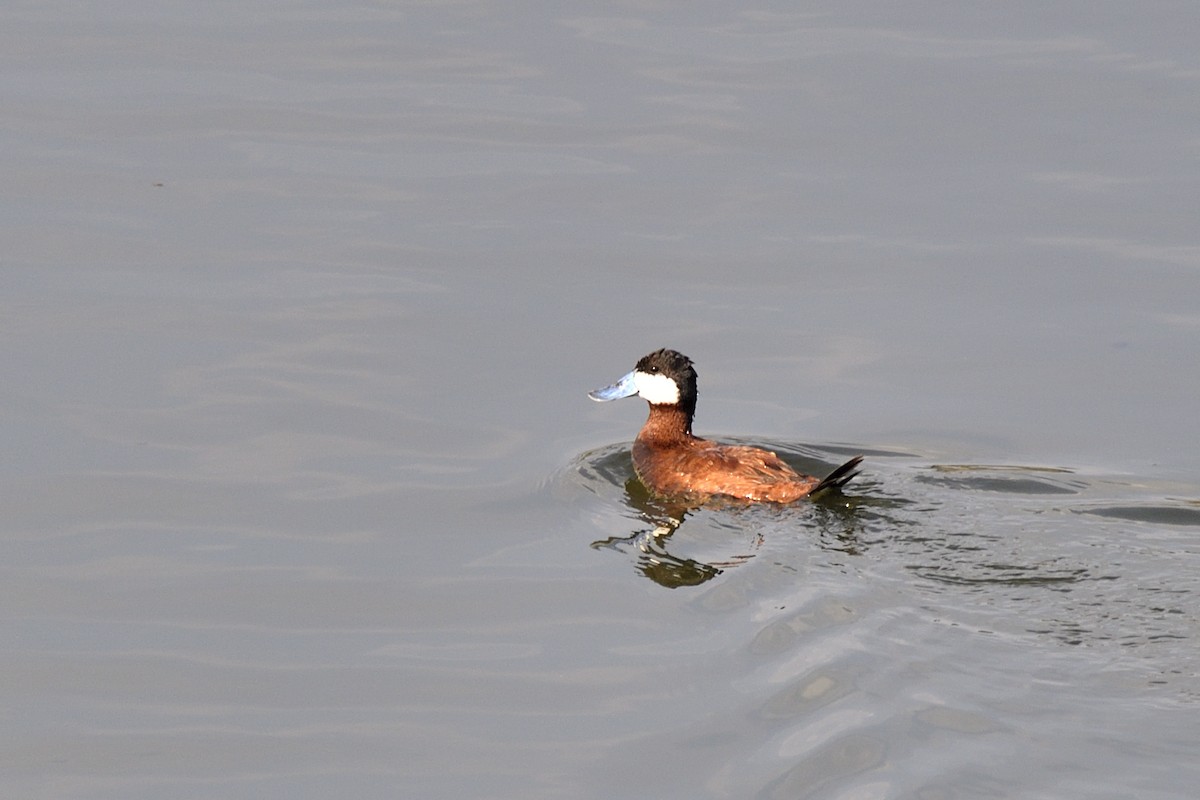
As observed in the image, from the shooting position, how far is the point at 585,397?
11.5 m

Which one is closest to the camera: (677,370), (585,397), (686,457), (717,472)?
(717,472)

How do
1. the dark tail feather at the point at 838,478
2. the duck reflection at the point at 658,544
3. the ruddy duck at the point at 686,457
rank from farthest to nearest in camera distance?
the ruddy duck at the point at 686,457 → the dark tail feather at the point at 838,478 → the duck reflection at the point at 658,544

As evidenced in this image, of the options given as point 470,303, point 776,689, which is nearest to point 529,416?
point 470,303

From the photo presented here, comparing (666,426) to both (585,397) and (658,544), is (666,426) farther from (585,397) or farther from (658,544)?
(658,544)

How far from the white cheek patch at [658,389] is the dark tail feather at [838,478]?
137 cm

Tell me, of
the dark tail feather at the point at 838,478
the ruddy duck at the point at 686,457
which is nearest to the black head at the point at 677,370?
the ruddy duck at the point at 686,457

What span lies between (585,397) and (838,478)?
247cm

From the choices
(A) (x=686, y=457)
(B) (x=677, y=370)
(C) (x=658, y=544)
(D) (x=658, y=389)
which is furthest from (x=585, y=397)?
(C) (x=658, y=544)

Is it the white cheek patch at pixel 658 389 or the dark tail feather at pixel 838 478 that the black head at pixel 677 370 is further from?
the dark tail feather at pixel 838 478

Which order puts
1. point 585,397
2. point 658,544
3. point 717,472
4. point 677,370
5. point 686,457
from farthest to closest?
1. point 585,397
2. point 677,370
3. point 686,457
4. point 717,472
5. point 658,544

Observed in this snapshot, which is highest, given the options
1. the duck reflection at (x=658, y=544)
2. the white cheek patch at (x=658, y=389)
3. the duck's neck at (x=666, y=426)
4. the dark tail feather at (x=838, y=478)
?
the white cheek patch at (x=658, y=389)

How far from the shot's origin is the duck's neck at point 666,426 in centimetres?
1069

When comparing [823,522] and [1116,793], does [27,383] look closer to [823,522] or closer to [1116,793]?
[823,522]

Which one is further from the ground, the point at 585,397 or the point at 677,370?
the point at 677,370
